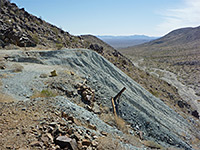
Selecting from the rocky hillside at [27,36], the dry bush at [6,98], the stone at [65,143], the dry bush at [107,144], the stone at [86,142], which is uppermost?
the rocky hillside at [27,36]

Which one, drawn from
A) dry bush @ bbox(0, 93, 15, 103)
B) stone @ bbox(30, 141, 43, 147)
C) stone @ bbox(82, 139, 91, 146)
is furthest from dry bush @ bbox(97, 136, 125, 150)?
dry bush @ bbox(0, 93, 15, 103)

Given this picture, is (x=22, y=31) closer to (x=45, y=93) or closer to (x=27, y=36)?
(x=27, y=36)

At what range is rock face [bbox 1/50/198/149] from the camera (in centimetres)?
1161

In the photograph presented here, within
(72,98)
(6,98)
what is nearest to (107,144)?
(72,98)

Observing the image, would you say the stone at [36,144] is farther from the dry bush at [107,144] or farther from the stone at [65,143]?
the dry bush at [107,144]

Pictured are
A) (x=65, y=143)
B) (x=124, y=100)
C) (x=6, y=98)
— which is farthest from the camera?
(x=124, y=100)

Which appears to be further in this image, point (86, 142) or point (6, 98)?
point (6, 98)

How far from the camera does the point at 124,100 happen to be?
42.7ft

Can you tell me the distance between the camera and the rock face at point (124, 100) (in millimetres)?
11609

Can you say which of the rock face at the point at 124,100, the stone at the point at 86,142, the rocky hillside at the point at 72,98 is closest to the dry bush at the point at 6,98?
the rocky hillside at the point at 72,98

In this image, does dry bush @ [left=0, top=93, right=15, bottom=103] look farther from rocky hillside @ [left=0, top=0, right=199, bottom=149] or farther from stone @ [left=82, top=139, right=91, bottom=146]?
stone @ [left=82, top=139, right=91, bottom=146]

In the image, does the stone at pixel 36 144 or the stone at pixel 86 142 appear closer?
the stone at pixel 36 144

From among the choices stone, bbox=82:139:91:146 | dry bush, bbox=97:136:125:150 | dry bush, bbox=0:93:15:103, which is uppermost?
dry bush, bbox=0:93:15:103

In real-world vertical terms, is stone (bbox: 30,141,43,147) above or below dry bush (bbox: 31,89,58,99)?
below
